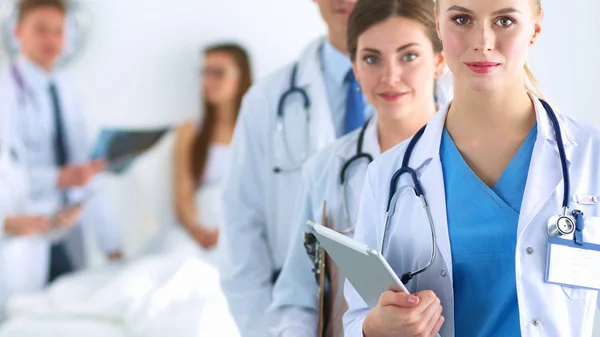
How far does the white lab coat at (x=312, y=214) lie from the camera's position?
5.19 feet

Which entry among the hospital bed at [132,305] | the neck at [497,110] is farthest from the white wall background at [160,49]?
the neck at [497,110]

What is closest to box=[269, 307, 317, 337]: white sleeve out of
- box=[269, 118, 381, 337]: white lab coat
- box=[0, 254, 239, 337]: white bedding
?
box=[269, 118, 381, 337]: white lab coat

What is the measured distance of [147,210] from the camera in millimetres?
4602

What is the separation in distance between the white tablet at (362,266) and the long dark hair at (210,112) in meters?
3.38

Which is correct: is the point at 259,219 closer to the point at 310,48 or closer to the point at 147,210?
the point at 310,48

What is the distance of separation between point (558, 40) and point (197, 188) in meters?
2.36

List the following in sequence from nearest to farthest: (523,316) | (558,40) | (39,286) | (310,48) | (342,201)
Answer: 1. (523,316)
2. (342,201)
3. (310,48)
4. (558,40)
5. (39,286)

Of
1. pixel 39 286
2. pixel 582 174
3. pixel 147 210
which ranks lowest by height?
pixel 39 286

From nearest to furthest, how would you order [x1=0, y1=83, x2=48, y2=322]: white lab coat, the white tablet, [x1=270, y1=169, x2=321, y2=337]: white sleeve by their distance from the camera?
1. the white tablet
2. [x1=270, y1=169, x2=321, y2=337]: white sleeve
3. [x1=0, y1=83, x2=48, y2=322]: white lab coat

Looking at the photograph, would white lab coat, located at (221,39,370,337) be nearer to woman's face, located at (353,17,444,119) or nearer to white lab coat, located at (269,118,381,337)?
white lab coat, located at (269,118,381,337)

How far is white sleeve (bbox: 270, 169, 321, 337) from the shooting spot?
1.61 metres

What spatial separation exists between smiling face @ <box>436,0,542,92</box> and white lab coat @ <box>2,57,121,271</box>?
12.1 ft

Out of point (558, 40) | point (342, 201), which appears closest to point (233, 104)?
point (558, 40)

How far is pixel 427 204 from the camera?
1247 mm
